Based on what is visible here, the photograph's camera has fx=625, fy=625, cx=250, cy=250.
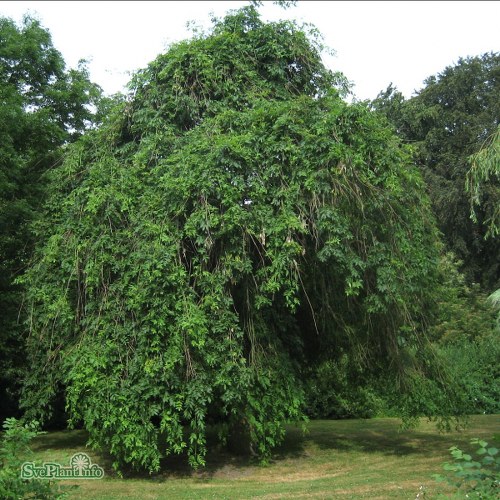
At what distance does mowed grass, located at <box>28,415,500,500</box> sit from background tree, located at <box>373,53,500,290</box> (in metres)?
13.4

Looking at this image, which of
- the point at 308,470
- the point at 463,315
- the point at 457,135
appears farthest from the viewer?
the point at 457,135

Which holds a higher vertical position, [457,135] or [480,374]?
[457,135]

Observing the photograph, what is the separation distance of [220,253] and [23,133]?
21.1 ft

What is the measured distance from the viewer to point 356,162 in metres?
9.18

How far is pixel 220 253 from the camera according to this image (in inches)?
373

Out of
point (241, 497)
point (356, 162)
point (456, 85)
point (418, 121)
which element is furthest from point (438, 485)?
point (456, 85)

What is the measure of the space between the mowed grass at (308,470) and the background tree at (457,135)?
44.0 feet

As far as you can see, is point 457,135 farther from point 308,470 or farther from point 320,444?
point 308,470

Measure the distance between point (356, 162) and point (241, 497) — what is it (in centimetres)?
493

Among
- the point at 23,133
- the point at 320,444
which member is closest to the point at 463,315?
the point at 320,444

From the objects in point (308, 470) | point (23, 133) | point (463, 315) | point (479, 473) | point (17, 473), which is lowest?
point (308, 470)

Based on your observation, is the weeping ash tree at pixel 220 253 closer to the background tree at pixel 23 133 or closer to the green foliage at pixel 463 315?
the background tree at pixel 23 133

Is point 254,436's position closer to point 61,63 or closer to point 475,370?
point 61,63

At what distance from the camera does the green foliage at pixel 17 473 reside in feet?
14.8
